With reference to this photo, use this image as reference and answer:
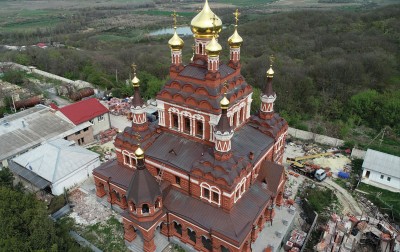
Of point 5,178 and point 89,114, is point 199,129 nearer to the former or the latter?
point 5,178

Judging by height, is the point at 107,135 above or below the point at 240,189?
below

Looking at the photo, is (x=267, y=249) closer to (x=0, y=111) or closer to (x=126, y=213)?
(x=126, y=213)

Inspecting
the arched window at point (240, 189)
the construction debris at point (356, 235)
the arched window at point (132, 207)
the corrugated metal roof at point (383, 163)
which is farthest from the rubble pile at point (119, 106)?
the corrugated metal roof at point (383, 163)

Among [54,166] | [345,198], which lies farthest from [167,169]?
[345,198]

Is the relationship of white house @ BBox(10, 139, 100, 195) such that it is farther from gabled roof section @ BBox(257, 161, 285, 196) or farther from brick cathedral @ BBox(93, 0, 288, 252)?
gabled roof section @ BBox(257, 161, 285, 196)

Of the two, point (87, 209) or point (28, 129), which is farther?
point (28, 129)

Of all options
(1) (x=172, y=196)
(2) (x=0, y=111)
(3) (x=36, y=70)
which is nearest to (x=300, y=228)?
(1) (x=172, y=196)
